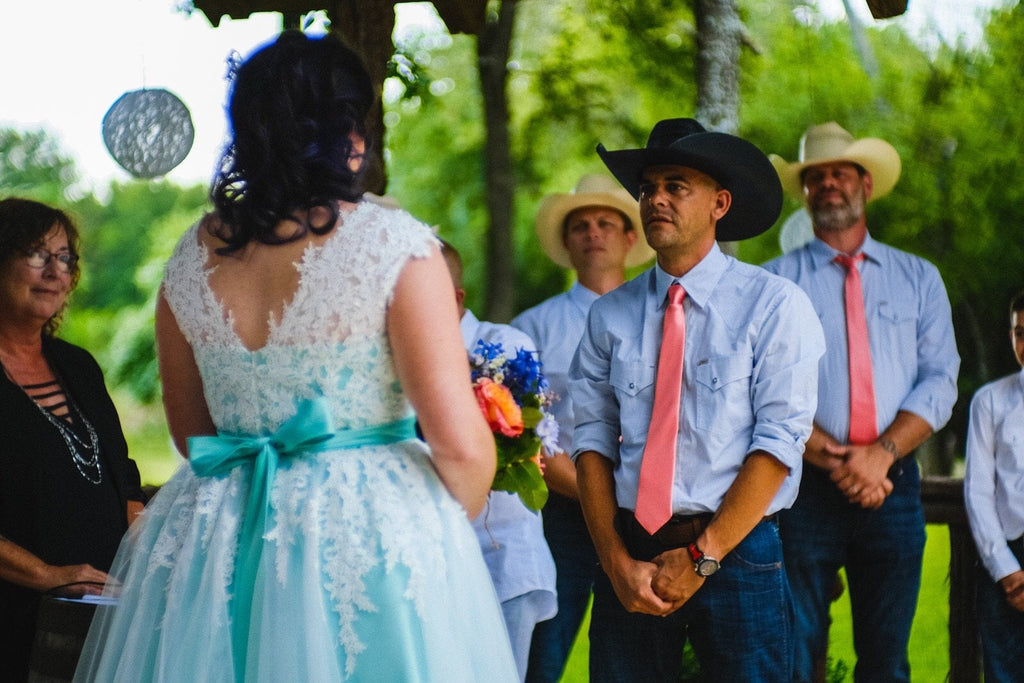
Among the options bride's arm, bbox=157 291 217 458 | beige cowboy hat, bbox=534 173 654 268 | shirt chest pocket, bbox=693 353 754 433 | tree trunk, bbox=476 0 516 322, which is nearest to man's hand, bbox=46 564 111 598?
bride's arm, bbox=157 291 217 458

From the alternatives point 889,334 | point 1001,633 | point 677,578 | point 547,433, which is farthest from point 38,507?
point 1001,633

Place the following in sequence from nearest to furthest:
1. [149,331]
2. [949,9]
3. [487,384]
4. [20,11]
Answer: [487,384] < [949,9] < [20,11] < [149,331]

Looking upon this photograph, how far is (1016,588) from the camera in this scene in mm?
3920

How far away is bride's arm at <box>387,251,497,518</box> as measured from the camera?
7.01 ft

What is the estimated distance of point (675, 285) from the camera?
3188 mm

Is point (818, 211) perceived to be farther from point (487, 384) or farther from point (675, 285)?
point (487, 384)

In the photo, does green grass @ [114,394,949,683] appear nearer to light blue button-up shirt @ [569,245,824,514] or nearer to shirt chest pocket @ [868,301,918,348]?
light blue button-up shirt @ [569,245,824,514]

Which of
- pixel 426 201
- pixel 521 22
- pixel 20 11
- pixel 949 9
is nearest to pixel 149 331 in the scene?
pixel 20 11

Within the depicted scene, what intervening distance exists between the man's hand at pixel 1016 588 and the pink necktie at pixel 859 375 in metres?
0.64

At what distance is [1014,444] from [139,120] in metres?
3.80

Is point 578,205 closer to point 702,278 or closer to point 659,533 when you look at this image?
point 702,278

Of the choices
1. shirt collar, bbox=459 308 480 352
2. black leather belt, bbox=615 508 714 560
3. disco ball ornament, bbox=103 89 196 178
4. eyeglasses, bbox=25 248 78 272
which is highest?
disco ball ornament, bbox=103 89 196 178

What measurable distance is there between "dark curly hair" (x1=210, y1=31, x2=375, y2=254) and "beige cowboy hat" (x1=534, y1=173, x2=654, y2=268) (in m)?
2.84

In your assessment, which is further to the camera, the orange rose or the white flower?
the white flower
